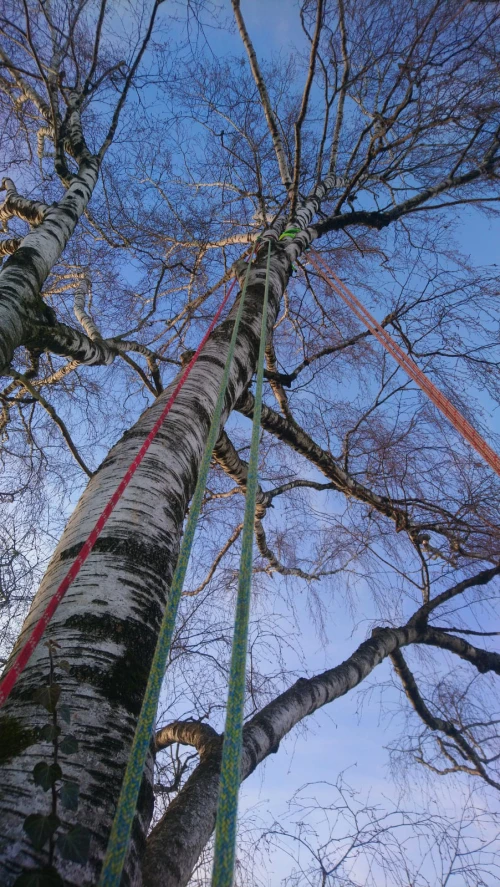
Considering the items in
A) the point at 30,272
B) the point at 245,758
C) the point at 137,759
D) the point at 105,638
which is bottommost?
the point at 137,759

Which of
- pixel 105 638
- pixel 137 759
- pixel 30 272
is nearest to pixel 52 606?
pixel 105 638

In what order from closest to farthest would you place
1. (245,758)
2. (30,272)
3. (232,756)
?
(232,756) → (245,758) → (30,272)

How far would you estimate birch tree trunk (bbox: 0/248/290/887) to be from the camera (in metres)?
0.59

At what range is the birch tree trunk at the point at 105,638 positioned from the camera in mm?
589

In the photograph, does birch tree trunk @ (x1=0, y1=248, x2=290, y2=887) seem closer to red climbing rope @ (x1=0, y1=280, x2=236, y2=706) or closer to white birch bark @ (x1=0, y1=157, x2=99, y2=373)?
red climbing rope @ (x1=0, y1=280, x2=236, y2=706)

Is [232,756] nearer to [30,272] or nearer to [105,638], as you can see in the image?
[105,638]

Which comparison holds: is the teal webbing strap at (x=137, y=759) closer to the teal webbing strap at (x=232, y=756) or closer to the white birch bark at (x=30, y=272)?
the teal webbing strap at (x=232, y=756)

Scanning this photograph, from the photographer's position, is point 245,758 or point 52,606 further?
point 245,758

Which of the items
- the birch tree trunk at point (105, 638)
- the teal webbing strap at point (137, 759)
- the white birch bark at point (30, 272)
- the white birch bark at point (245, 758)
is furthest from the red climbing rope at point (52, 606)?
the white birch bark at point (30, 272)

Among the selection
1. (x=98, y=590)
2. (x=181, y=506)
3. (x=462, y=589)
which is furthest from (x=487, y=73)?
(x=98, y=590)

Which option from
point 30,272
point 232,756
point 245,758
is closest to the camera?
point 232,756

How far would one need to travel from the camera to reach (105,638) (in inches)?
32.3

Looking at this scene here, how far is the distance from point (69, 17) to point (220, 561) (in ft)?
14.7

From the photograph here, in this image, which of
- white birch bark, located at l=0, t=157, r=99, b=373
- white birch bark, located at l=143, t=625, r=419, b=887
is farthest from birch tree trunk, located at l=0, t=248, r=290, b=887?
white birch bark, located at l=0, t=157, r=99, b=373
